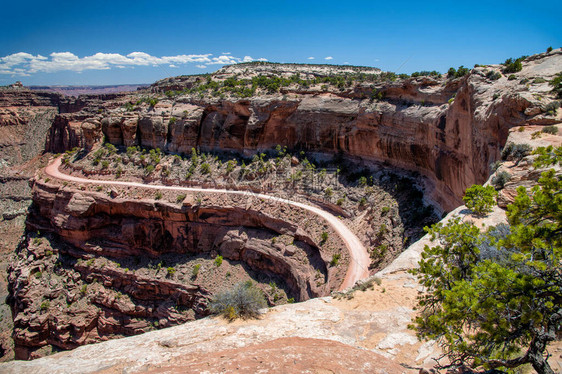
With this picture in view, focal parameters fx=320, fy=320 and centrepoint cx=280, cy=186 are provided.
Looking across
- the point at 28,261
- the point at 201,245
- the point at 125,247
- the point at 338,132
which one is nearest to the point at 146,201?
the point at 125,247

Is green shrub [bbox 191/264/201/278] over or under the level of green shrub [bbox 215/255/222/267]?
under

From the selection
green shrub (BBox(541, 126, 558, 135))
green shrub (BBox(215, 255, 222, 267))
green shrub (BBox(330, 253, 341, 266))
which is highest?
green shrub (BBox(541, 126, 558, 135))

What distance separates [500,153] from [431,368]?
13212 millimetres

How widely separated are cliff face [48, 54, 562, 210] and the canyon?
0.15 metres

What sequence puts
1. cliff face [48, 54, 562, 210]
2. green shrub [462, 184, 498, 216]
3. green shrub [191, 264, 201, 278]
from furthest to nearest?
green shrub [191, 264, 201, 278] → cliff face [48, 54, 562, 210] → green shrub [462, 184, 498, 216]

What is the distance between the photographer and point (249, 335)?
37.4 ft

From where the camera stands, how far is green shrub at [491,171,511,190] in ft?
48.4

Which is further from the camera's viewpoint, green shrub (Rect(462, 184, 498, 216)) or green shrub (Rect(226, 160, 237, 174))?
green shrub (Rect(226, 160, 237, 174))

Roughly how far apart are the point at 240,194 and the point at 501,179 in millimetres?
27080

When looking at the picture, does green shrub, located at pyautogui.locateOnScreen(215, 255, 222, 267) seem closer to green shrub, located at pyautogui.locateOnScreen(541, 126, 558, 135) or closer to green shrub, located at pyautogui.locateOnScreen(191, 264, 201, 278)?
green shrub, located at pyautogui.locateOnScreen(191, 264, 201, 278)

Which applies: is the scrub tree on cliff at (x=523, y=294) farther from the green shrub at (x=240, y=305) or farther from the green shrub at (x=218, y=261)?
the green shrub at (x=218, y=261)

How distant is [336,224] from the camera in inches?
1275

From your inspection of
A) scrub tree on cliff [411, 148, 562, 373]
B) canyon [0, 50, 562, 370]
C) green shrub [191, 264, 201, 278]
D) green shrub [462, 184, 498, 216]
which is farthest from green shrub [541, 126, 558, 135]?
green shrub [191, 264, 201, 278]

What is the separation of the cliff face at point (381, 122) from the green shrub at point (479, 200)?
5069 millimetres
